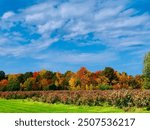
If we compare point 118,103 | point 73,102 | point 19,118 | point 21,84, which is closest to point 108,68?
point 21,84

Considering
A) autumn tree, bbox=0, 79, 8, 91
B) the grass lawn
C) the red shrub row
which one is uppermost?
autumn tree, bbox=0, 79, 8, 91

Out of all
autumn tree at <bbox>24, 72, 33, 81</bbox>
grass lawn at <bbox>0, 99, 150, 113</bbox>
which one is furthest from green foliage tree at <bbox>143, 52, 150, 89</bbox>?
grass lawn at <bbox>0, 99, 150, 113</bbox>

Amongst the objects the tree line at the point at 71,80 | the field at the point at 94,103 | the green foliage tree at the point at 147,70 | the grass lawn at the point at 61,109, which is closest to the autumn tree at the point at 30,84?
the tree line at the point at 71,80

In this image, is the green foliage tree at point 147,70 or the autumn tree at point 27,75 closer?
the autumn tree at point 27,75

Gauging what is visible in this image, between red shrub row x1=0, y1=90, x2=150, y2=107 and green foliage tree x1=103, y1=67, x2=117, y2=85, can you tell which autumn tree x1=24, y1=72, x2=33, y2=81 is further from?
red shrub row x1=0, y1=90, x2=150, y2=107

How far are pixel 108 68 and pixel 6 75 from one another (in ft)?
44.4

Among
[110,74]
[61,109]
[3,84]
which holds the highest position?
[110,74]

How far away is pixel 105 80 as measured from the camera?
5278 centimetres

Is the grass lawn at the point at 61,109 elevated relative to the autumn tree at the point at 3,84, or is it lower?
lower

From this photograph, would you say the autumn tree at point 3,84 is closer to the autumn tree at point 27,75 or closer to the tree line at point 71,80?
the tree line at point 71,80

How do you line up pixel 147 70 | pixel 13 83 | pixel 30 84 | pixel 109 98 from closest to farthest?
1. pixel 109 98
2. pixel 30 84
3. pixel 13 83
4. pixel 147 70

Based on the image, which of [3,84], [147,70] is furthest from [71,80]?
[147,70]

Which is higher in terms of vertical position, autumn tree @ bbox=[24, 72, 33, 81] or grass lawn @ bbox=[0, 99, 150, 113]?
autumn tree @ bbox=[24, 72, 33, 81]

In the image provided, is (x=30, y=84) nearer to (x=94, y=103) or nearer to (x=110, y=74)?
(x=110, y=74)
